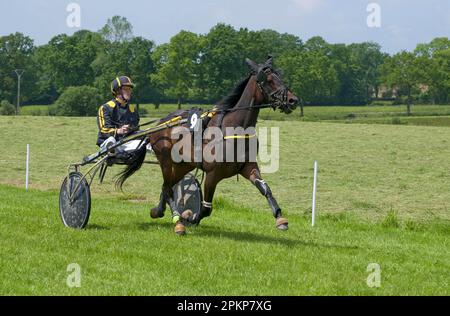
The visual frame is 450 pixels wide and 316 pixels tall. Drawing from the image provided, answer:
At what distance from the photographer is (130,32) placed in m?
96.2

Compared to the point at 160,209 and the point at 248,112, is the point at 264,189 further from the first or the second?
the point at 160,209

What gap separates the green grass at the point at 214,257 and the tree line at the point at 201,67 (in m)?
36.4

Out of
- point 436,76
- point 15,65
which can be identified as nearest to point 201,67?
point 15,65

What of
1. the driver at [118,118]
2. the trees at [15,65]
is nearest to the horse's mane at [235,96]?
the driver at [118,118]

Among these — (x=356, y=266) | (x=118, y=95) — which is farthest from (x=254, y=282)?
(x=118, y=95)

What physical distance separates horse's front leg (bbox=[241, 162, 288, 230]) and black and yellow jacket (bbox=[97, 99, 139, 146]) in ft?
6.76

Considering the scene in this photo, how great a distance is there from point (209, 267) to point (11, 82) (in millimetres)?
85615

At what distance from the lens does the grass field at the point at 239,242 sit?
20.3ft

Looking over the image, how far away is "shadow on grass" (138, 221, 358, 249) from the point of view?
8523 mm

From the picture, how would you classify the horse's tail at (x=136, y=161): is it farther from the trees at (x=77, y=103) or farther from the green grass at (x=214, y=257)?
the trees at (x=77, y=103)

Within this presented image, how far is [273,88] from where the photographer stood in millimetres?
8039

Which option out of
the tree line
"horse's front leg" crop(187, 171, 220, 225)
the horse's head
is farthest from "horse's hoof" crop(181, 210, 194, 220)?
the tree line

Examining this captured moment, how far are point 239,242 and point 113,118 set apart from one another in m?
2.48

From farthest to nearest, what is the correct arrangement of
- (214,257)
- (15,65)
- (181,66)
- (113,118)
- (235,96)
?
(15,65) < (181,66) < (113,118) < (235,96) < (214,257)
